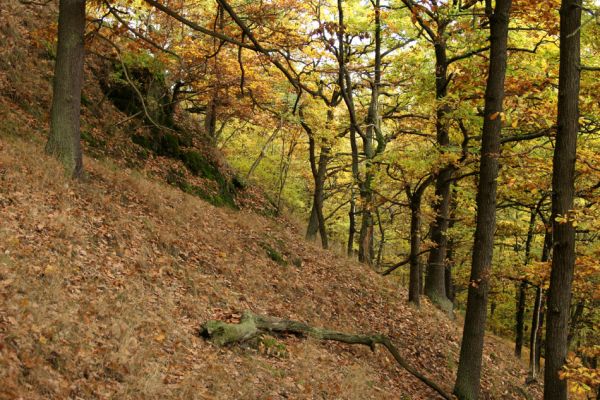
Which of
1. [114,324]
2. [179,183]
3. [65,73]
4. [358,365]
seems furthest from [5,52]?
[358,365]

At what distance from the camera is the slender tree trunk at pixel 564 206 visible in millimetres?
7258

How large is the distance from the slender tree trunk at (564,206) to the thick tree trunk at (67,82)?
31.1 ft

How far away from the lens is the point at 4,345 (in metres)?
5.28

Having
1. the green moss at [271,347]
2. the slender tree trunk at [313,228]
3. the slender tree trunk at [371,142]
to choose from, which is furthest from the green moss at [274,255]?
the slender tree trunk at [313,228]

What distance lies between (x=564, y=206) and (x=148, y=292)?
6906 mm

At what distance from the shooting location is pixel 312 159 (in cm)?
2000

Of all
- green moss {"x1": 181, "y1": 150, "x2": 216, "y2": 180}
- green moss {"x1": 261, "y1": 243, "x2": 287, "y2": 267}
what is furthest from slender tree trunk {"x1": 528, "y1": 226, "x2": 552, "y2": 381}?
green moss {"x1": 181, "y1": 150, "x2": 216, "y2": 180}

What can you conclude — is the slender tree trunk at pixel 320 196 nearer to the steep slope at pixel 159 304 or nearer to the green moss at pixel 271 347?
the steep slope at pixel 159 304

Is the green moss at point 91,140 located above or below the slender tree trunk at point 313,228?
above

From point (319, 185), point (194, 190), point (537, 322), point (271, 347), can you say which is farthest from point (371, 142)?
point (271, 347)

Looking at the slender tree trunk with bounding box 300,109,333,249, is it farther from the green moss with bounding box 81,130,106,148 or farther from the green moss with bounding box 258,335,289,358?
the green moss with bounding box 258,335,289,358

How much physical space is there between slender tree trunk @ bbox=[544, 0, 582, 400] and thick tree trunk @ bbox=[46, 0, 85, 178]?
9483mm

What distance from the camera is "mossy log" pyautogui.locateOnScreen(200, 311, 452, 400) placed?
27.2ft

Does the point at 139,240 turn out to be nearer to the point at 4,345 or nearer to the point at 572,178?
the point at 4,345
